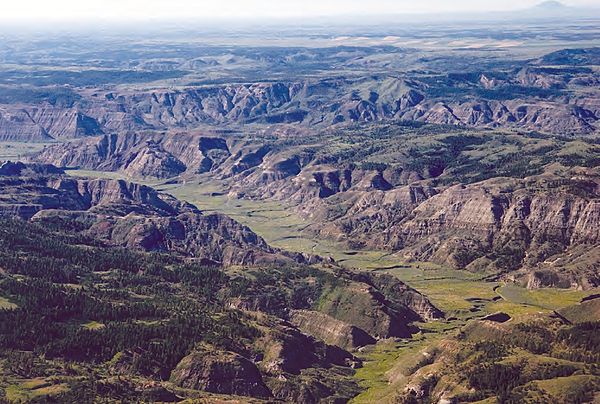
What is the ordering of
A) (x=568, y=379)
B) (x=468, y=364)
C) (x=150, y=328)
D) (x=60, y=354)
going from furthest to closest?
(x=150, y=328)
(x=60, y=354)
(x=468, y=364)
(x=568, y=379)

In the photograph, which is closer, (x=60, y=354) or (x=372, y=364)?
(x=60, y=354)

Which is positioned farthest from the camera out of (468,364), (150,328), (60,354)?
(150,328)

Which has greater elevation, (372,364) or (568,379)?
(568,379)

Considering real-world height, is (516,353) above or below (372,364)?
above

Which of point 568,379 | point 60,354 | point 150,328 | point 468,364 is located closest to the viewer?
point 568,379

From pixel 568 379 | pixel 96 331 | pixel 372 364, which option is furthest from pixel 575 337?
pixel 96 331

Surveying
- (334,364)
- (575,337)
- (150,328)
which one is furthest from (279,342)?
(575,337)

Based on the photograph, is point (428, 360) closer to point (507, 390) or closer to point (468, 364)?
point (468, 364)

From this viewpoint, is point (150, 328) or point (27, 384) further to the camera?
point (150, 328)

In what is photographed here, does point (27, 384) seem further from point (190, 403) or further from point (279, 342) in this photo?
point (279, 342)
